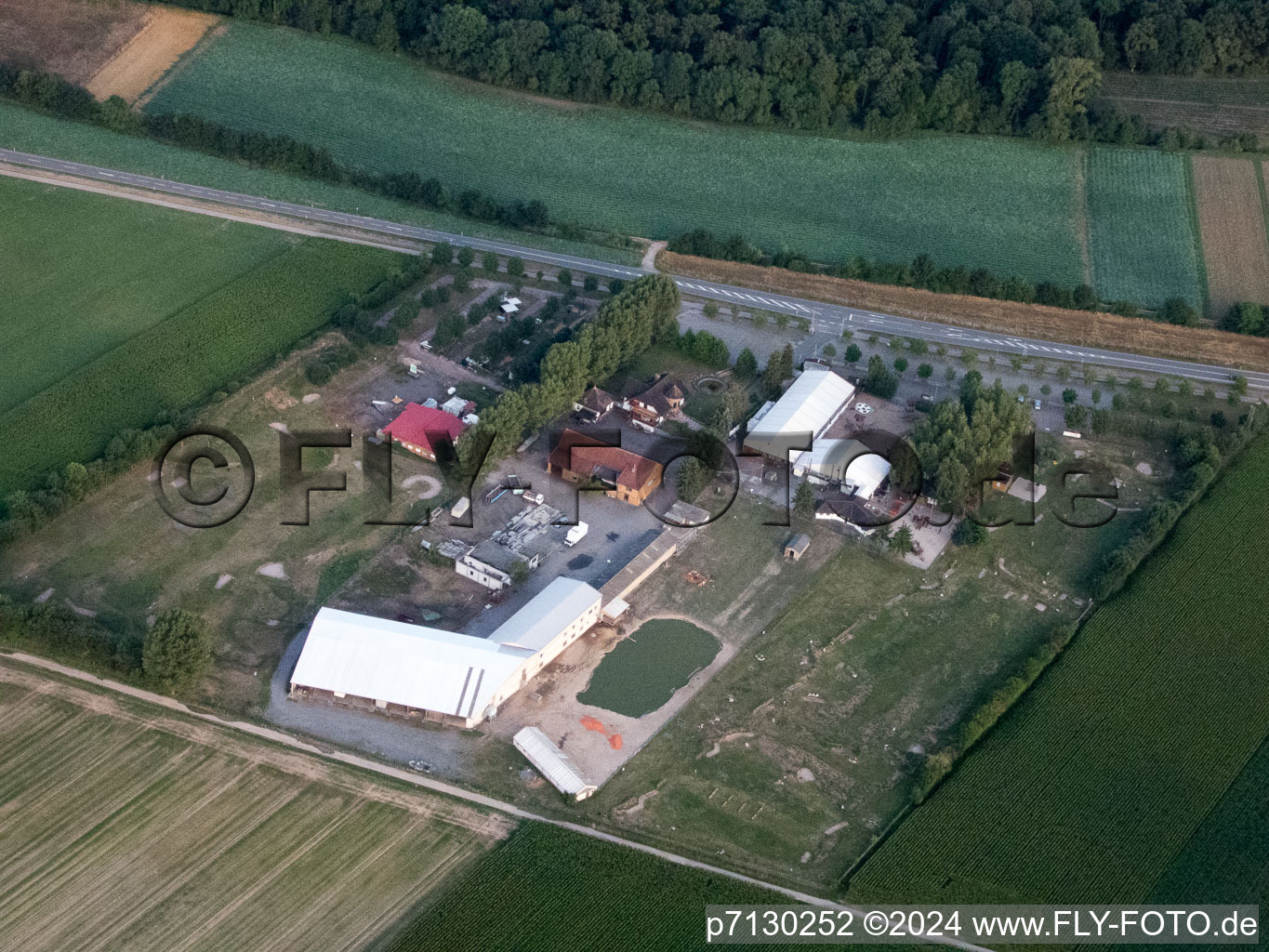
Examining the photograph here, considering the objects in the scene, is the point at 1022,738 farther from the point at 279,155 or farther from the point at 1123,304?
the point at 279,155

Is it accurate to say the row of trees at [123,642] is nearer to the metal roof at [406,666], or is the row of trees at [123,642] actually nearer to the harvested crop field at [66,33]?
the metal roof at [406,666]

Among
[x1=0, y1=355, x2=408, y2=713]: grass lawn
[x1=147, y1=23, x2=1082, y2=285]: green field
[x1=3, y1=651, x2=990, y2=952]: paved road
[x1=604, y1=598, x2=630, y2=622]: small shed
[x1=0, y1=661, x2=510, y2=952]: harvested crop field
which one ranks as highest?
[x1=147, y1=23, x2=1082, y2=285]: green field

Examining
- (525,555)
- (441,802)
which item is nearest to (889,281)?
(525,555)

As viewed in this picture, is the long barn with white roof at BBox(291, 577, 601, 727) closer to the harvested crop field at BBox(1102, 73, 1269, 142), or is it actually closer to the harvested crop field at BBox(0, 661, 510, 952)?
the harvested crop field at BBox(0, 661, 510, 952)

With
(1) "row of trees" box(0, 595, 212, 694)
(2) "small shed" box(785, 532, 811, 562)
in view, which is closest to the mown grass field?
(1) "row of trees" box(0, 595, 212, 694)

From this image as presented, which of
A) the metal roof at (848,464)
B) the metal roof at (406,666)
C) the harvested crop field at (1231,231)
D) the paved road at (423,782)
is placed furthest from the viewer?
the harvested crop field at (1231,231)

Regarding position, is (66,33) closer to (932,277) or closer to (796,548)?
(932,277)

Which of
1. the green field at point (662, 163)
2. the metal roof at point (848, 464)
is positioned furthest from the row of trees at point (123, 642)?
→ the green field at point (662, 163)
